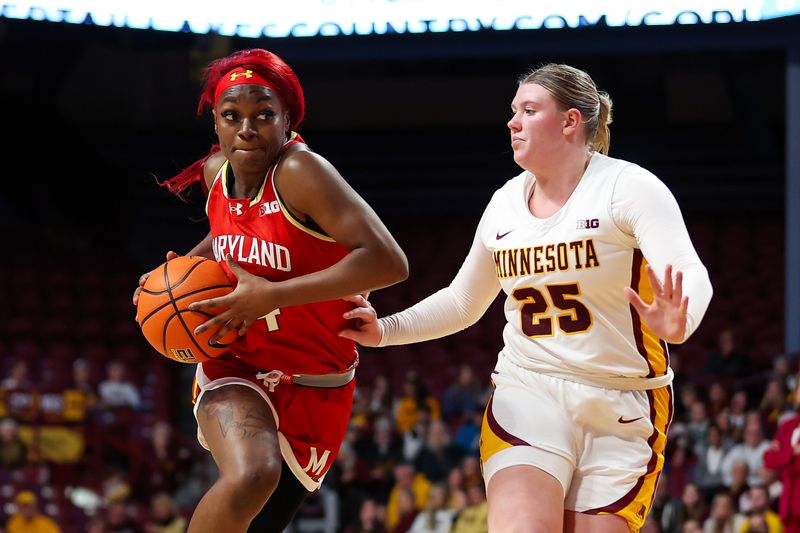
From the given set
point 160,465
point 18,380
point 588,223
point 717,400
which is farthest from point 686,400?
point 588,223

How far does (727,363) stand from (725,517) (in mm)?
3032

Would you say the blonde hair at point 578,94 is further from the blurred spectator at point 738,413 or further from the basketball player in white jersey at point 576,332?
the blurred spectator at point 738,413

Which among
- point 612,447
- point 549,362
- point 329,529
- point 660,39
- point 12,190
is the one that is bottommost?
point 329,529

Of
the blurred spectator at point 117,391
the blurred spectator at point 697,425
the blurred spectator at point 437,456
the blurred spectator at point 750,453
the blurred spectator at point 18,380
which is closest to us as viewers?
the blurred spectator at point 750,453

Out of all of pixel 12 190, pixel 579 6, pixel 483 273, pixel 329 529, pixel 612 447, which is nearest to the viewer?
pixel 612 447

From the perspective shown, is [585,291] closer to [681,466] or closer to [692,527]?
[692,527]

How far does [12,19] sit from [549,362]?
34.9 ft

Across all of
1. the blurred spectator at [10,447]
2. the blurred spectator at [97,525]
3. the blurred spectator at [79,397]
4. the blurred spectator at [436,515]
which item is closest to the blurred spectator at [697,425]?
the blurred spectator at [436,515]

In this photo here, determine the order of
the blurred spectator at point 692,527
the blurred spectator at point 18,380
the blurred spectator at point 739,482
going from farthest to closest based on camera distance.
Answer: the blurred spectator at point 18,380
the blurred spectator at point 739,482
the blurred spectator at point 692,527

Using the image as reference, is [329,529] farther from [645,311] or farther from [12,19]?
[645,311]

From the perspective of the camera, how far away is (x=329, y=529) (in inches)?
399

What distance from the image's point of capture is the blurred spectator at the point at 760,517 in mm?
8133

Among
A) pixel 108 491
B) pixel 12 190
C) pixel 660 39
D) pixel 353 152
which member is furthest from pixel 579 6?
pixel 12 190

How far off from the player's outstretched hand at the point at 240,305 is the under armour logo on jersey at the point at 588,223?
91 cm
